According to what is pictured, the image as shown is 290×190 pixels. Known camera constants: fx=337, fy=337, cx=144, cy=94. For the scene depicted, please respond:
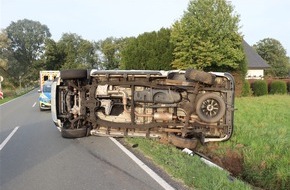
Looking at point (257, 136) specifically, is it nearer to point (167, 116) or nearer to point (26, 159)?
point (167, 116)

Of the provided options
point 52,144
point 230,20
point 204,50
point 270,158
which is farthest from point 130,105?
point 230,20

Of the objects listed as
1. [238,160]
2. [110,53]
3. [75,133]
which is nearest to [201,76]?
[238,160]

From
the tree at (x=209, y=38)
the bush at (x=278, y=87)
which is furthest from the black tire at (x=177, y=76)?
the bush at (x=278, y=87)

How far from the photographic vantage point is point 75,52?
254 ft

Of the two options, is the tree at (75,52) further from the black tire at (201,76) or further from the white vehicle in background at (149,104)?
the black tire at (201,76)

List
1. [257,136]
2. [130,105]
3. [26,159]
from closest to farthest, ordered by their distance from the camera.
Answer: [26,159] → [130,105] → [257,136]

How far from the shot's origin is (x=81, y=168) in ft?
20.6

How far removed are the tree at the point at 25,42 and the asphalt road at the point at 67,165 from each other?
88580mm

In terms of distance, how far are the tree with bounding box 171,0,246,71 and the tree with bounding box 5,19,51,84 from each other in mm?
73151

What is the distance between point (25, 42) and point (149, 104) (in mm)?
101966

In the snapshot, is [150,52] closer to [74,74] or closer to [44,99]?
[44,99]

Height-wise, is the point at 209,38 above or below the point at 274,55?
below

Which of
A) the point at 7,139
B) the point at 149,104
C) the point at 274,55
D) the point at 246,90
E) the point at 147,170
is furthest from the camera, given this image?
the point at 274,55

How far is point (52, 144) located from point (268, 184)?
16.9 feet
